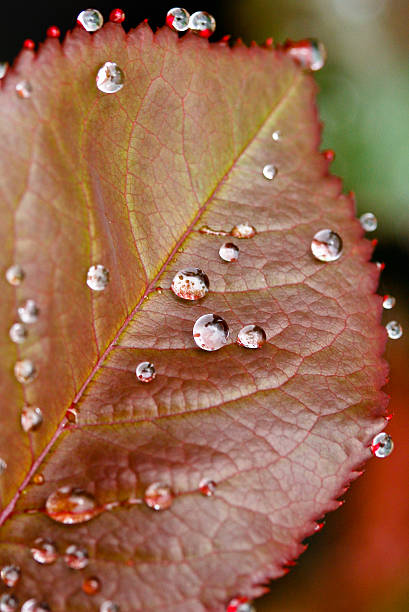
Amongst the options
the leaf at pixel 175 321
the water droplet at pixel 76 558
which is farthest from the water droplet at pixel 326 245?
the water droplet at pixel 76 558

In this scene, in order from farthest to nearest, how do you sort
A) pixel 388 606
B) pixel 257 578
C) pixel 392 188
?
pixel 392 188
pixel 388 606
pixel 257 578

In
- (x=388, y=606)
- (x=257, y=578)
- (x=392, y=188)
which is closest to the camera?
(x=257, y=578)

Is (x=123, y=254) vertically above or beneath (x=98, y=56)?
beneath

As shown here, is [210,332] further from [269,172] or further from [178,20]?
[178,20]

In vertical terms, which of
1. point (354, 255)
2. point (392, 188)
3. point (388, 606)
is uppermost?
point (392, 188)

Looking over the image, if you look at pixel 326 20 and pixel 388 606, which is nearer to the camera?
pixel 388 606

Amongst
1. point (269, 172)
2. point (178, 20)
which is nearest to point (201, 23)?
point (178, 20)

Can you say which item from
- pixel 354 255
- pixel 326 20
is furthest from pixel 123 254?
pixel 326 20

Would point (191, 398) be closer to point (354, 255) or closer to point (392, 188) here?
point (354, 255)
